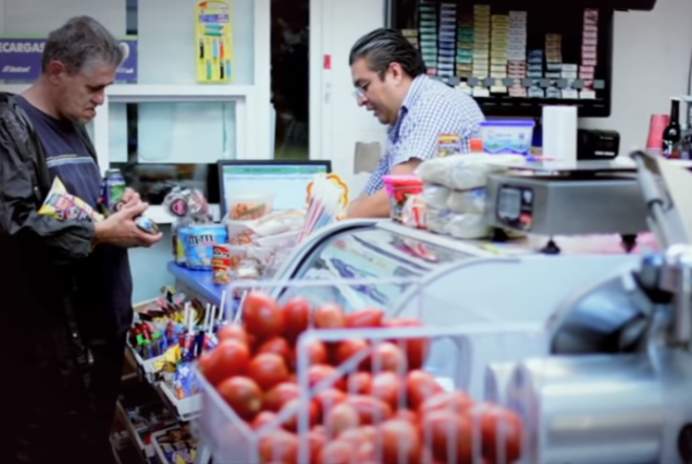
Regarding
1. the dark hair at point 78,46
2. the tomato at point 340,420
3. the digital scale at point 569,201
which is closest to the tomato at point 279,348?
the tomato at point 340,420

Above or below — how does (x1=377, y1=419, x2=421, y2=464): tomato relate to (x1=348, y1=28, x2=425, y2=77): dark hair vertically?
below

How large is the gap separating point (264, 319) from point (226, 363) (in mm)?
124

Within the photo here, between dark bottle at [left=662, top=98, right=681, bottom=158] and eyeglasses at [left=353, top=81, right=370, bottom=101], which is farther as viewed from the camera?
dark bottle at [left=662, top=98, right=681, bottom=158]

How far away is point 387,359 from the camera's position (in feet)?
4.54

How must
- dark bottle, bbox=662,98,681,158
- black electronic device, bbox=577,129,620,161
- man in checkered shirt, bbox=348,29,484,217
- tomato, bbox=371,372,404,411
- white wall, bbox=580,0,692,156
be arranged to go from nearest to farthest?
tomato, bbox=371,372,404,411 → man in checkered shirt, bbox=348,29,484,217 → dark bottle, bbox=662,98,681,158 → black electronic device, bbox=577,129,620,161 → white wall, bbox=580,0,692,156

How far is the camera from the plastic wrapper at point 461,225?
1.93 meters

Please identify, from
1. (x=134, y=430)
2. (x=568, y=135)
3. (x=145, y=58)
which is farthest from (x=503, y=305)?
(x=145, y=58)

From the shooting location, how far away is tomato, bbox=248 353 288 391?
1420mm

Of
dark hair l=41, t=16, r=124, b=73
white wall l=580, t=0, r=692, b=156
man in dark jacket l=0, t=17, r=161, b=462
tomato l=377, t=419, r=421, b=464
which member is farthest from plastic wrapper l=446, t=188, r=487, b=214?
white wall l=580, t=0, r=692, b=156

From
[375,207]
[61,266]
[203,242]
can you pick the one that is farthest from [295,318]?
[203,242]

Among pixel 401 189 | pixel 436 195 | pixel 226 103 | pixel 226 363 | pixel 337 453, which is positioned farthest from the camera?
pixel 226 103

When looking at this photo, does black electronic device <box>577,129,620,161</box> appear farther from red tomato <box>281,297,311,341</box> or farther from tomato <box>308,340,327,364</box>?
tomato <box>308,340,327,364</box>

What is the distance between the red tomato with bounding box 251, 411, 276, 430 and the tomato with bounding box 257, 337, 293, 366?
5.8 inches

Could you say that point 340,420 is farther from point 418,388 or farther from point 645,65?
point 645,65
